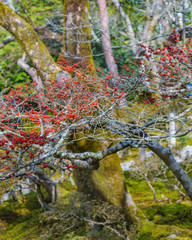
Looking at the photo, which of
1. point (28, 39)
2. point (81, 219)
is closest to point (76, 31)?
point (28, 39)

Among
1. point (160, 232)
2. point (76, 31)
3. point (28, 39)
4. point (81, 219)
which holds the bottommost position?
point (160, 232)

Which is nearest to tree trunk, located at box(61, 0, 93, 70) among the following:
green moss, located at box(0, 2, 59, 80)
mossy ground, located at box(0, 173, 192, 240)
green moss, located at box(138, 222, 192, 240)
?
green moss, located at box(0, 2, 59, 80)

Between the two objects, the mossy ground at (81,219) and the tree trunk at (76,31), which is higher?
the tree trunk at (76,31)

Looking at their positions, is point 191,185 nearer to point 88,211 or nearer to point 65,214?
point 88,211

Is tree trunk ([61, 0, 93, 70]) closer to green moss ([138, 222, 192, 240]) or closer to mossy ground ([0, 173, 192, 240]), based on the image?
mossy ground ([0, 173, 192, 240])

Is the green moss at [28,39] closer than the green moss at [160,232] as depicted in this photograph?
No

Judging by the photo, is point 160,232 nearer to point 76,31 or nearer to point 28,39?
point 76,31

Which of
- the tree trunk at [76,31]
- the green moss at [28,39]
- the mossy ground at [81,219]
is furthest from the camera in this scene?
the tree trunk at [76,31]

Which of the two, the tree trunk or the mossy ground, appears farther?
the tree trunk

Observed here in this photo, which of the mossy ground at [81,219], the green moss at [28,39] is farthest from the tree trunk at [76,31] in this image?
the mossy ground at [81,219]

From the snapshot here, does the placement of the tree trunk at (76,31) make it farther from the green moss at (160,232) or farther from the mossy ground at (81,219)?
the green moss at (160,232)

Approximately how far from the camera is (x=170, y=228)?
5.63 metres

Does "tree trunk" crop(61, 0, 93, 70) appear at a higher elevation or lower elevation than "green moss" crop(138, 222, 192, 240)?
higher

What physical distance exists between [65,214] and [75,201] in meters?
0.43
